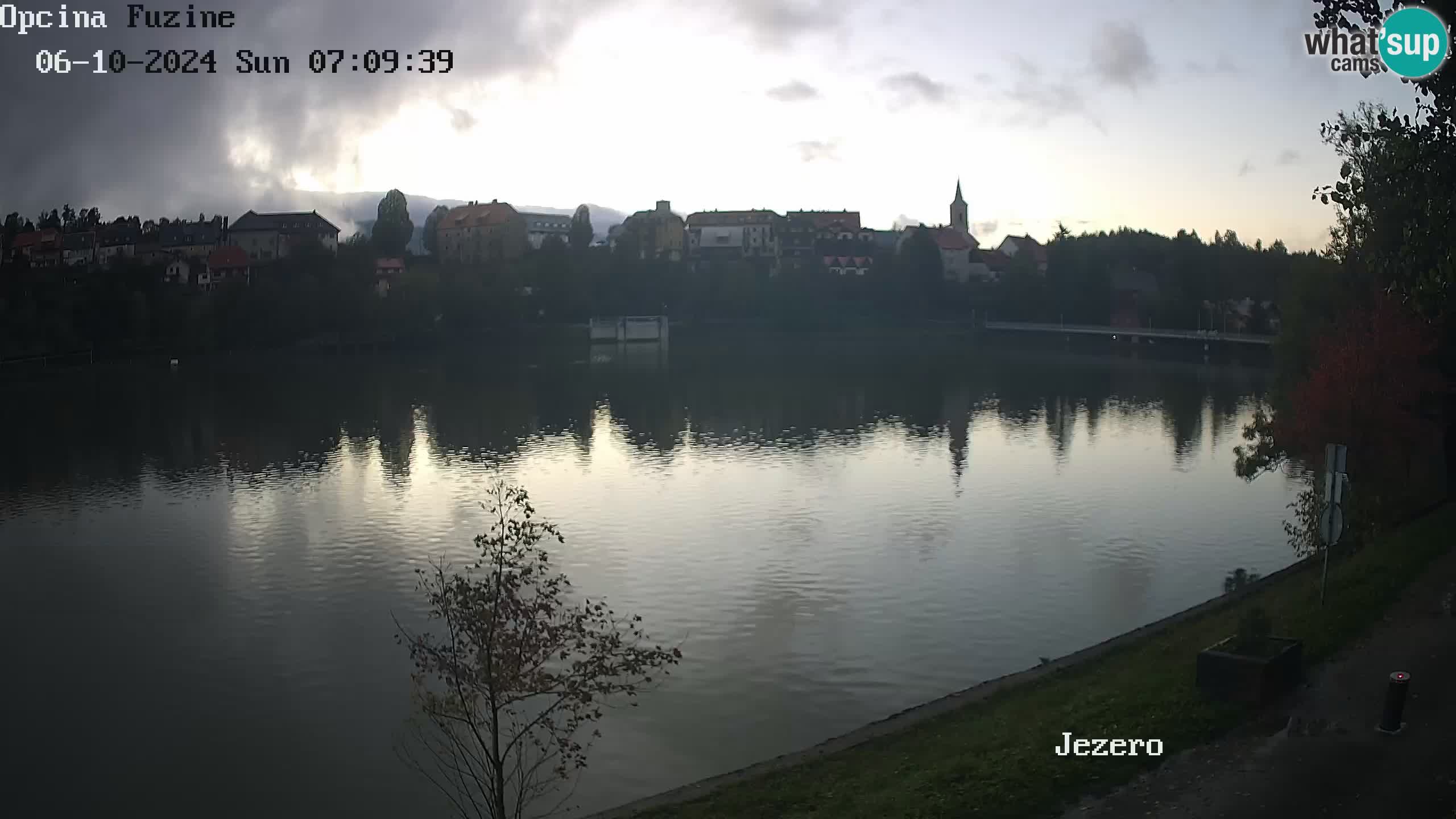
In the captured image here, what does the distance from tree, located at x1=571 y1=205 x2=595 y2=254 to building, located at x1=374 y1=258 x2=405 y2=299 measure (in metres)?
29.5

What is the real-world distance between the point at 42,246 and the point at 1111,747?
15487 cm

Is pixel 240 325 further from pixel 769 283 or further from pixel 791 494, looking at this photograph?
pixel 791 494

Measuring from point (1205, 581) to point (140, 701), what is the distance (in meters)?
29.2

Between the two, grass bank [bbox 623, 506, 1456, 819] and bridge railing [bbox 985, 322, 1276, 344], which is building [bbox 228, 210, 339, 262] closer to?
bridge railing [bbox 985, 322, 1276, 344]

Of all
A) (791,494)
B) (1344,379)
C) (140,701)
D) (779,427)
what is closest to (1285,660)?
(1344,379)

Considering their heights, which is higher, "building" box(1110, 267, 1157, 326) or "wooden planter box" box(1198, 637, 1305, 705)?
"building" box(1110, 267, 1157, 326)

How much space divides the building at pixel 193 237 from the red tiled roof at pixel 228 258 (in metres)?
3.44

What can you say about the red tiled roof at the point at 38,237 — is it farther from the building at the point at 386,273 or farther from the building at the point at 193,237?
the building at the point at 386,273

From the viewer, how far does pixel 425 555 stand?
3853 cm

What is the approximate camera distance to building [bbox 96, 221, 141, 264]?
479ft

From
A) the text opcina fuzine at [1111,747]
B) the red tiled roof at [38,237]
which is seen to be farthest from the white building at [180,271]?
the text opcina fuzine at [1111,747]

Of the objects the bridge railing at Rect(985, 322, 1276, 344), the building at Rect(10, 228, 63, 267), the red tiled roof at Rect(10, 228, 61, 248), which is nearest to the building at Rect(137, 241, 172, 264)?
the building at Rect(10, 228, 63, 267)

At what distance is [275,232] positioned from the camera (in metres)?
186

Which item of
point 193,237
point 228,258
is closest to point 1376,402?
point 228,258
